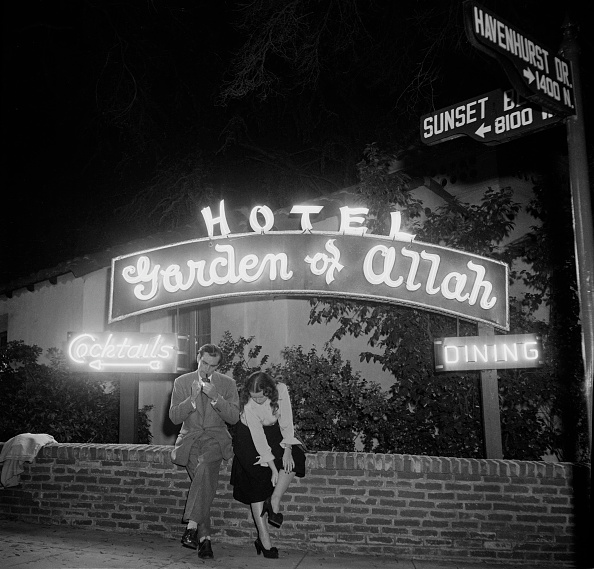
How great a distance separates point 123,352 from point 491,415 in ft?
13.0

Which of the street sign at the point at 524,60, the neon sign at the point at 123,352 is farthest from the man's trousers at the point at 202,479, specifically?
the street sign at the point at 524,60

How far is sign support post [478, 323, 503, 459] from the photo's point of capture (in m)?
6.14

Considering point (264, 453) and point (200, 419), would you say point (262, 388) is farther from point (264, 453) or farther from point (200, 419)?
point (200, 419)

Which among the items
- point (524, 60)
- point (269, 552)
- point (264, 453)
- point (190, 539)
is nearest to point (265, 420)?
point (264, 453)

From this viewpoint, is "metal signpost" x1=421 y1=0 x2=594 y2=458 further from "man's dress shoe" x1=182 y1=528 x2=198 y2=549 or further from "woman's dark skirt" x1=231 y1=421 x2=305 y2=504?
"man's dress shoe" x1=182 y1=528 x2=198 y2=549

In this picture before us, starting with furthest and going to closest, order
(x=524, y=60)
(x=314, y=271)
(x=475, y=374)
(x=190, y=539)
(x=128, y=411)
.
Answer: (x=475, y=374), (x=128, y=411), (x=314, y=271), (x=190, y=539), (x=524, y=60)

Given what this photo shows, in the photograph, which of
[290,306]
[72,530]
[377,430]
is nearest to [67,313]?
[290,306]

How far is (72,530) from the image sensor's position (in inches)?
259

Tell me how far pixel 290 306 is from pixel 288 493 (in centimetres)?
401

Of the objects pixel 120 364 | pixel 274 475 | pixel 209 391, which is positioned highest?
pixel 120 364

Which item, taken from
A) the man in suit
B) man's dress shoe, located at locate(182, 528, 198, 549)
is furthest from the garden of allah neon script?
man's dress shoe, located at locate(182, 528, 198, 549)

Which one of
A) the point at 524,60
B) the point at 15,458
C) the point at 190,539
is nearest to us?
the point at 524,60

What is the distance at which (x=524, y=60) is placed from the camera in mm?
4492

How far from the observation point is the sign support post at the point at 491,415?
6.14 meters
